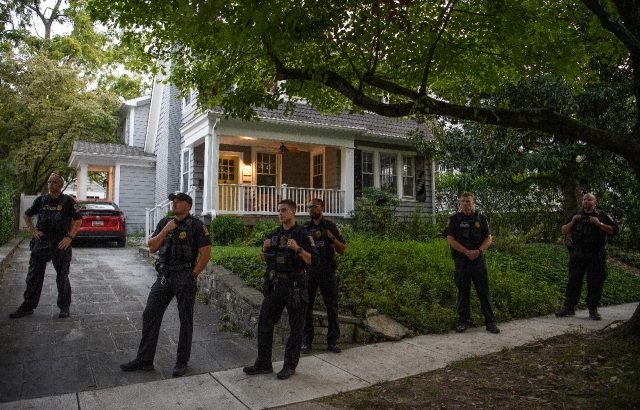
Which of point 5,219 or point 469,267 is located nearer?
point 469,267

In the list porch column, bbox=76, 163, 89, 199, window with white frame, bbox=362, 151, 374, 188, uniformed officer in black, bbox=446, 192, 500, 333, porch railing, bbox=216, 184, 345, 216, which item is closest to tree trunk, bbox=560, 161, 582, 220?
window with white frame, bbox=362, 151, 374, 188

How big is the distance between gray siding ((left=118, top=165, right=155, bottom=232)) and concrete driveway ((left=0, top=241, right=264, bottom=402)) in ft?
31.3

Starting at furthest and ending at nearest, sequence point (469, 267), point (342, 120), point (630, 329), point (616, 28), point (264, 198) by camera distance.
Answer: point (342, 120) < point (264, 198) < point (469, 267) < point (630, 329) < point (616, 28)

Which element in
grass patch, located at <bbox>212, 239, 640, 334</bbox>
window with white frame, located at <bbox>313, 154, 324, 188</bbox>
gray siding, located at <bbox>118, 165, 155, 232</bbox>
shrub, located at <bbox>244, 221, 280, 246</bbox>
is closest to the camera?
grass patch, located at <bbox>212, 239, 640, 334</bbox>

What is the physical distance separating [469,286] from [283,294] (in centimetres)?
305

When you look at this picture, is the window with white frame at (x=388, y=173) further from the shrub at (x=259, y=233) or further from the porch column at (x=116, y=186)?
the porch column at (x=116, y=186)

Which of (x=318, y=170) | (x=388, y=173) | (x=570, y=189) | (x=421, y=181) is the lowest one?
(x=570, y=189)

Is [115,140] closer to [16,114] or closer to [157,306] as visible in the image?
[16,114]

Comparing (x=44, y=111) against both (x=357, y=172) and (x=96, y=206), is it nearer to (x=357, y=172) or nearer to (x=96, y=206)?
(x=96, y=206)

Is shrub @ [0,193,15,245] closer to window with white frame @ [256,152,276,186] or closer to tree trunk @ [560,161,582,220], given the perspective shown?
window with white frame @ [256,152,276,186]

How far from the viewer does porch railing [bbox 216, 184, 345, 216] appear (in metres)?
13.2

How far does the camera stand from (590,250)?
278 inches

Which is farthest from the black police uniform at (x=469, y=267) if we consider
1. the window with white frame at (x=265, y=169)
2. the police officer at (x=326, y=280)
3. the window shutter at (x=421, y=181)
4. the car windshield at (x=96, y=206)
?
the car windshield at (x=96, y=206)

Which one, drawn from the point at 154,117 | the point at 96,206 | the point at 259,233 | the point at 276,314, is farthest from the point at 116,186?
the point at 276,314
